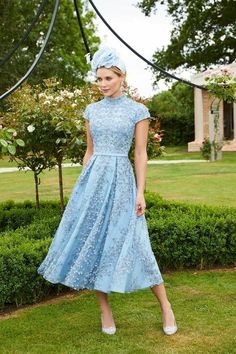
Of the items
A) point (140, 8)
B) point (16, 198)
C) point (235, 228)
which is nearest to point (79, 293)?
point (235, 228)

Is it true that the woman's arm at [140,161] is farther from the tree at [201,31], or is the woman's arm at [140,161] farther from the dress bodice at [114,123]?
the tree at [201,31]

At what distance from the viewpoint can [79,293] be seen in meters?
5.02

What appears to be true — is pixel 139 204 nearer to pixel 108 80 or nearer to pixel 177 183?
pixel 108 80

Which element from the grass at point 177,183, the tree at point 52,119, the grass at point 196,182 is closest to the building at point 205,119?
the grass at point 196,182

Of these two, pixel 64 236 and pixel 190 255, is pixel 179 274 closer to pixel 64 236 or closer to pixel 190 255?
pixel 190 255

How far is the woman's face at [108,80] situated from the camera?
3.80 metres

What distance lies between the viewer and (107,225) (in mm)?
3801

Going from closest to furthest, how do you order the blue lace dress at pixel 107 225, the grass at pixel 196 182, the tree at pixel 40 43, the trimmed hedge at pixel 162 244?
the blue lace dress at pixel 107 225, the trimmed hedge at pixel 162 244, the grass at pixel 196 182, the tree at pixel 40 43

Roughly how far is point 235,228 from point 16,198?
7.12 meters

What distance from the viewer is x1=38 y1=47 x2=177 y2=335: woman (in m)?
3.74

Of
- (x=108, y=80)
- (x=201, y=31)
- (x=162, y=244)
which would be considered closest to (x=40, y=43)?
(x=201, y=31)


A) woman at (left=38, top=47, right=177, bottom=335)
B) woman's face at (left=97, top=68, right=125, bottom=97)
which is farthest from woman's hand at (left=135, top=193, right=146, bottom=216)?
woman's face at (left=97, top=68, right=125, bottom=97)

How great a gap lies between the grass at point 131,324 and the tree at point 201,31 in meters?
26.4

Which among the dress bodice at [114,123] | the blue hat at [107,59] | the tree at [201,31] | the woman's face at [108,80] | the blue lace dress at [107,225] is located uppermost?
the tree at [201,31]
